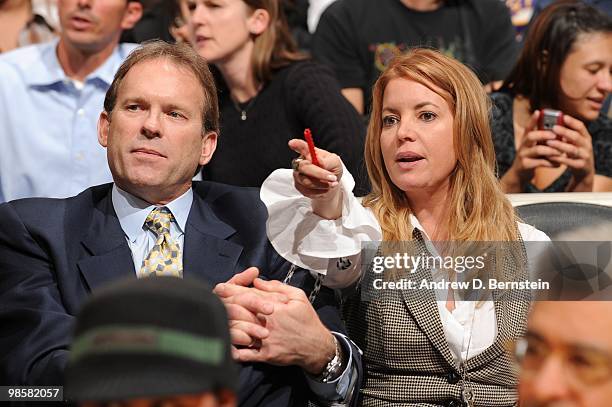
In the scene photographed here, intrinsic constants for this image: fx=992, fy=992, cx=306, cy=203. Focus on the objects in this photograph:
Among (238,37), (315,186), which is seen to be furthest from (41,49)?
(315,186)

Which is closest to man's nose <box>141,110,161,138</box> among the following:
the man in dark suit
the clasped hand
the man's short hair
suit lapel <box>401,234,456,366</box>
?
the man in dark suit

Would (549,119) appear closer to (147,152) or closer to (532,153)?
(532,153)

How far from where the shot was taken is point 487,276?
6.76 ft

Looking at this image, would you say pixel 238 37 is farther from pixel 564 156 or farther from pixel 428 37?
pixel 564 156

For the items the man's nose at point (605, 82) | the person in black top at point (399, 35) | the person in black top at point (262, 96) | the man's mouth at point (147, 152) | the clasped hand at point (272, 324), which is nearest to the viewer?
the clasped hand at point (272, 324)

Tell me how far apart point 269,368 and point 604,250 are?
69cm

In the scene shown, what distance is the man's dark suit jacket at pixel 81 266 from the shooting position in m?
1.88

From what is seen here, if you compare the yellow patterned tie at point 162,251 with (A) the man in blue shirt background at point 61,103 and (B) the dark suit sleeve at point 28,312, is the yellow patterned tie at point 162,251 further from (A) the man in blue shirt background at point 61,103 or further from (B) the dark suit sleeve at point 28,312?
(A) the man in blue shirt background at point 61,103

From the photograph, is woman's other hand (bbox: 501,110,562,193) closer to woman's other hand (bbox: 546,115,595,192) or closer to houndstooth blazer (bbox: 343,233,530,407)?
woman's other hand (bbox: 546,115,595,192)

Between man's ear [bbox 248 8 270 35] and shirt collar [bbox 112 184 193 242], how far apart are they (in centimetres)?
127

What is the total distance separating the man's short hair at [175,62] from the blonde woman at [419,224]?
236mm

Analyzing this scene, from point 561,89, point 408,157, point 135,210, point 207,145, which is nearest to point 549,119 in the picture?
point 561,89

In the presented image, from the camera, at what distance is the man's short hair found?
2.13 m

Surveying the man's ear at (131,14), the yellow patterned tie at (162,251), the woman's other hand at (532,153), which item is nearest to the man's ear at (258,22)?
the man's ear at (131,14)
